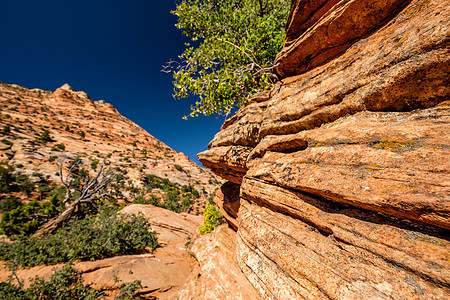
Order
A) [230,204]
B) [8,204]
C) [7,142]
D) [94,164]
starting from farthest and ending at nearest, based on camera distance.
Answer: [94,164]
[7,142]
[8,204]
[230,204]

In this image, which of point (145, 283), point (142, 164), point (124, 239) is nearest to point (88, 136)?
point (142, 164)

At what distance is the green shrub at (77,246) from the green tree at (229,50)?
10.1 meters

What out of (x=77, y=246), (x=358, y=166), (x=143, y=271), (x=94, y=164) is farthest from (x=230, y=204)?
(x=94, y=164)

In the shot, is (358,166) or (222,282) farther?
(222,282)

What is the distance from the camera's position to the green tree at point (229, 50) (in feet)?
20.1

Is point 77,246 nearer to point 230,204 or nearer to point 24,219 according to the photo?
point 230,204

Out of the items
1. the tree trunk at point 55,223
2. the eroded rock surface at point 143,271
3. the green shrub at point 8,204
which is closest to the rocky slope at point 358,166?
the eroded rock surface at point 143,271

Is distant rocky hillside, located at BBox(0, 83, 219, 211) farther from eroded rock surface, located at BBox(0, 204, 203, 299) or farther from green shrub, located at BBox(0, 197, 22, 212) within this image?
eroded rock surface, located at BBox(0, 204, 203, 299)

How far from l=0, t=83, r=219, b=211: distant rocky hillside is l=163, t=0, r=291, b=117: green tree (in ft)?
96.5

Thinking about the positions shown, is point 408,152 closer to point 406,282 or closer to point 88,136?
point 406,282

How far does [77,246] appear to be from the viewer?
9.44 meters

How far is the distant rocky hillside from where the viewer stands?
2925 cm

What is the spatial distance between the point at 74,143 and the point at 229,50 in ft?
187

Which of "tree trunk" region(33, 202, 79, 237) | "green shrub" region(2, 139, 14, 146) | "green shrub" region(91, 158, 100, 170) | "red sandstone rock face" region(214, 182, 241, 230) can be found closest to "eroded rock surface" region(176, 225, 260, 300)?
"red sandstone rock face" region(214, 182, 241, 230)
